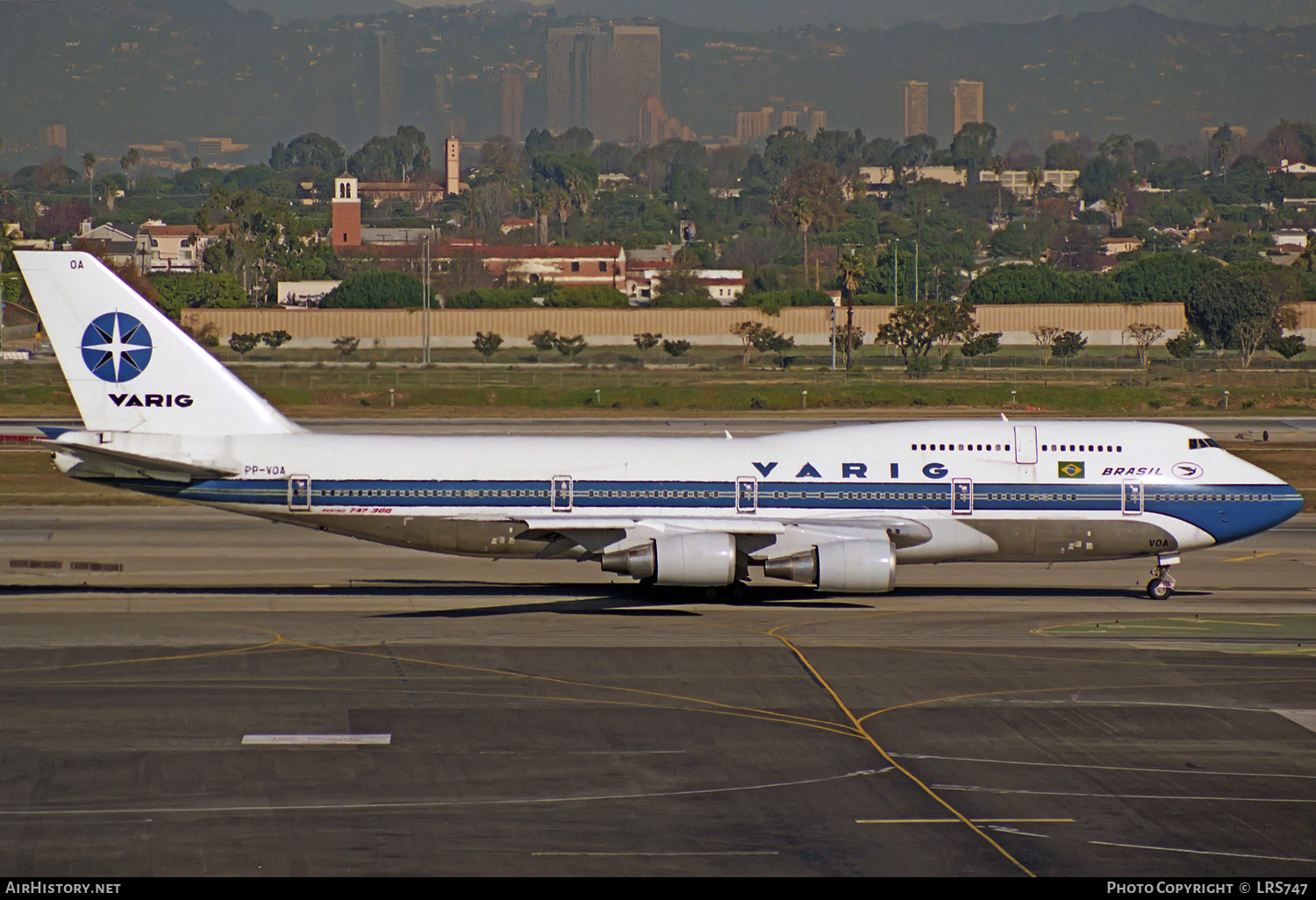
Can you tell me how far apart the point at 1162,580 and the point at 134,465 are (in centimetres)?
2678

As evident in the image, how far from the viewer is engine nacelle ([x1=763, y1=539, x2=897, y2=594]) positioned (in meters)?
35.6

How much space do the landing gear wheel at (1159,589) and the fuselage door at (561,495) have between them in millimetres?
15747

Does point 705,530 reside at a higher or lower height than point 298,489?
lower

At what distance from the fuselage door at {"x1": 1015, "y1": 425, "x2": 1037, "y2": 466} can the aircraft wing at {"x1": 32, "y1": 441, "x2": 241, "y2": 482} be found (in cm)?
2021

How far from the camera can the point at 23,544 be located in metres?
45.0

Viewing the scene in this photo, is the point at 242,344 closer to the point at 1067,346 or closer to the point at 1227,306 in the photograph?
the point at 1067,346

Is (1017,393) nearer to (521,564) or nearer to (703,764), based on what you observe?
(521,564)

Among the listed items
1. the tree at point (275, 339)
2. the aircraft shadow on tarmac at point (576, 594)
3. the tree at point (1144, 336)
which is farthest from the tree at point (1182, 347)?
the aircraft shadow on tarmac at point (576, 594)

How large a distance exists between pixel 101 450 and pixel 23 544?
11631 mm

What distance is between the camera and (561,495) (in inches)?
1487

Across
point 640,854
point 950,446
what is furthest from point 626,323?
point 640,854

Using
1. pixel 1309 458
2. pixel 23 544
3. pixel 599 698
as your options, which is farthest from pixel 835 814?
pixel 1309 458

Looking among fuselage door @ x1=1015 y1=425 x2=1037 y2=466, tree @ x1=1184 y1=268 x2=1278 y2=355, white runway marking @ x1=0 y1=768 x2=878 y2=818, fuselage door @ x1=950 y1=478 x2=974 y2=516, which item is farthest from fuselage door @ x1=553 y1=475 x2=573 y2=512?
tree @ x1=1184 y1=268 x2=1278 y2=355

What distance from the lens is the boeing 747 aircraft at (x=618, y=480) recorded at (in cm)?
3725
